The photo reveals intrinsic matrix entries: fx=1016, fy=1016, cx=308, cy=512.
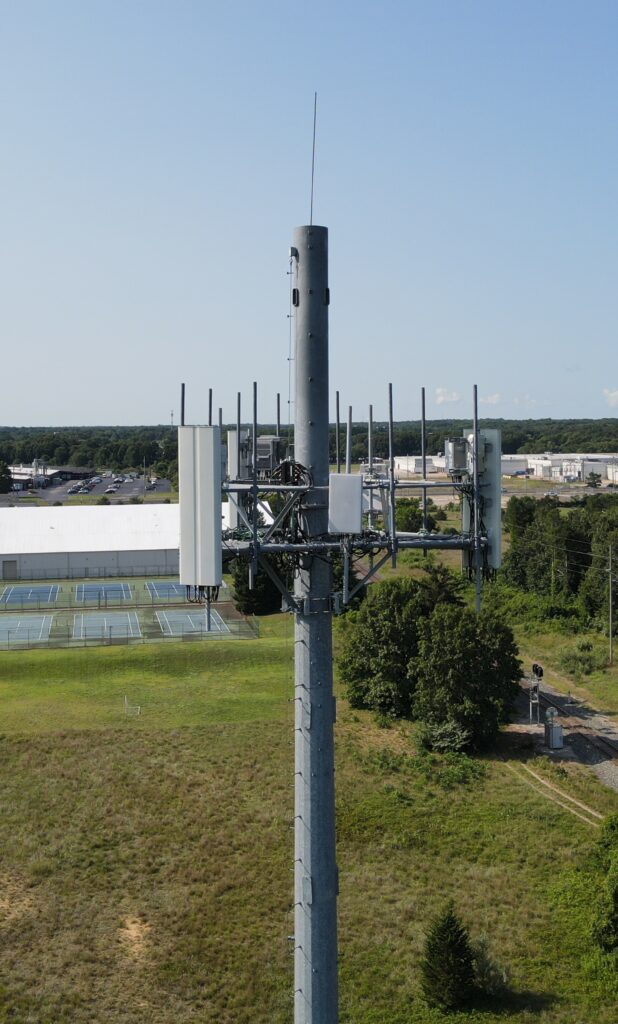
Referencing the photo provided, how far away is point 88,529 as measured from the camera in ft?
219

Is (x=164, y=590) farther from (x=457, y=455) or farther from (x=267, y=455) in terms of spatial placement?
(x=267, y=455)

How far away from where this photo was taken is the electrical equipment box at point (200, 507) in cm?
844

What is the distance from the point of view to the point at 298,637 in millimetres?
8984

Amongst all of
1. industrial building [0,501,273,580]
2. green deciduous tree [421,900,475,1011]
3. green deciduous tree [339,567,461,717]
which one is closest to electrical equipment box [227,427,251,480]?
green deciduous tree [421,900,475,1011]

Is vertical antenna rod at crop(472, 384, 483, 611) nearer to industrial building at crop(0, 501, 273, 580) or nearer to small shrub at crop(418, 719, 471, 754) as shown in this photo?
small shrub at crop(418, 719, 471, 754)

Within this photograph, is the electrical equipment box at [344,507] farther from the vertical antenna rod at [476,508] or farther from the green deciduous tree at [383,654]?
the green deciduous tree at [383,654]

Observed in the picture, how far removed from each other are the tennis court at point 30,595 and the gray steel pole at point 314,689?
48.8 meters

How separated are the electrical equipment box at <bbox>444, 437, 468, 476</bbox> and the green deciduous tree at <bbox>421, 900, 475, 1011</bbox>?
33.4 ft

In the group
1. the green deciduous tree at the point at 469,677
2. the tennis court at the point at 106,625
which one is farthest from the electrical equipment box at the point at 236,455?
the tennis court at the point at 106,625

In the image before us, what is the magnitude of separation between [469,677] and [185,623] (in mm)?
20772

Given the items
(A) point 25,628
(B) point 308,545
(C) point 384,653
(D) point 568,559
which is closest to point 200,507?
(B) point 308,545

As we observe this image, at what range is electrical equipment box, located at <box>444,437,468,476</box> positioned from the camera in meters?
10.1

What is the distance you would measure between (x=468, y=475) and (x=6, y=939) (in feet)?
48.8

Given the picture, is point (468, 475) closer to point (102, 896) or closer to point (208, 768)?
point (102, 896)
